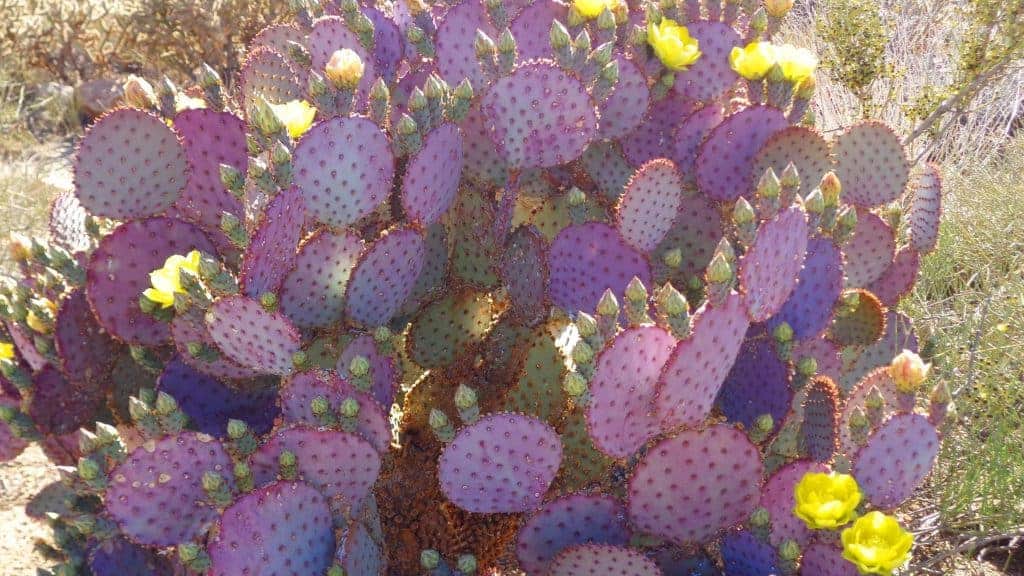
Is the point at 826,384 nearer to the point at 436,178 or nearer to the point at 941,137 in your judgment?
the point at 436,178

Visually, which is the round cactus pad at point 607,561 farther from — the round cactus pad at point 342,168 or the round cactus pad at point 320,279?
the round cactus pad at point 342,168

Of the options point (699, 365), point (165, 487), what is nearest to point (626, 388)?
point (699, 365)

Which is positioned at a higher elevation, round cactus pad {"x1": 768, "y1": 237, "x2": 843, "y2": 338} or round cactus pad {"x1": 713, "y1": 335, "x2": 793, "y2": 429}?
round cactus pad {"x1": 768, "y1": 237, "x2": 843, "y2": 338}

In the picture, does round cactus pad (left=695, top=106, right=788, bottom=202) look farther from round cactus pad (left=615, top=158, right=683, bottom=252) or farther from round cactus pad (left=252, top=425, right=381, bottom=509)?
round cactus pad (left=252, top=425, right=381, bottom=509)

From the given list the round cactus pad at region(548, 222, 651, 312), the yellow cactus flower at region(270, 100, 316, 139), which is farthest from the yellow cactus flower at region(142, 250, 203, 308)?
the round cactus pad at region(548, 222, 651, 312)

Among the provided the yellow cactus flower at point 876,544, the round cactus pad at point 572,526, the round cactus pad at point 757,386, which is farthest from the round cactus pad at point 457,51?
the yellow cactus flower at point 876,544

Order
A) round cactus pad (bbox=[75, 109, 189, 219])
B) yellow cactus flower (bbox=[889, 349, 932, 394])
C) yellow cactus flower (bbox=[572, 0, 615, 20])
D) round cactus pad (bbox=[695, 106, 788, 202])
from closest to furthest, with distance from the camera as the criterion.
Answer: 1. yellow cactus flower (bbox=[889, 349, 932, 394])
2. round cactus pad (bbox=[75, 109, 189, 219])
3. round cactus pad (bbox=[695, 106, 788, 202])
4. yellow cactus flower (bbox=[572, 0, 615, 20])

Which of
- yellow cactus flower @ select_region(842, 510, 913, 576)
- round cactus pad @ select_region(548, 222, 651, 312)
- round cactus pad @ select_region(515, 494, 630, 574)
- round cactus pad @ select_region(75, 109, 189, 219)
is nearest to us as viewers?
yellow cactus flower @ select_region(842, 510, 913, 576)

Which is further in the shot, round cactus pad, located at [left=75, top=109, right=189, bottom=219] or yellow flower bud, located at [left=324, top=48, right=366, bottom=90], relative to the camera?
round cactus pad, located at [left=75, top=109, right=189, bottom=219]
